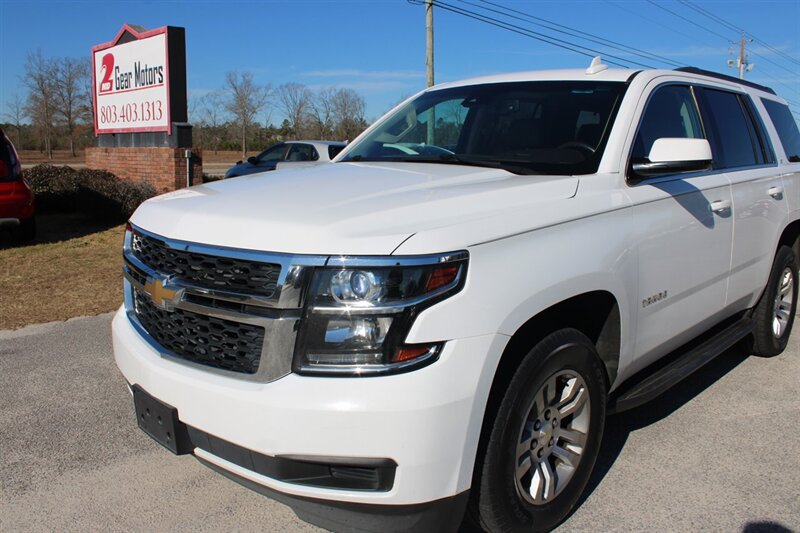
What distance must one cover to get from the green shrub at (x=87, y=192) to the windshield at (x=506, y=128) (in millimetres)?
8707

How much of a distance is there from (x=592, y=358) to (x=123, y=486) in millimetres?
2259

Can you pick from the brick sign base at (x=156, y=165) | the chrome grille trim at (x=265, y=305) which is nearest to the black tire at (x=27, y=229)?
the brick sign base at (x=156, y=165)

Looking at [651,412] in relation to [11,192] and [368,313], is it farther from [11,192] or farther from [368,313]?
[11,192]

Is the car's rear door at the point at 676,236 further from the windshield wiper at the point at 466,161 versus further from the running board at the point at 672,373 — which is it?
the windshield wiper at the point at 466,161

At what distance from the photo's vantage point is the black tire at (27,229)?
9703 millimetres

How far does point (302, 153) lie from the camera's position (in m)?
16.6

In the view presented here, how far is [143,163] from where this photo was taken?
1380 centimetres

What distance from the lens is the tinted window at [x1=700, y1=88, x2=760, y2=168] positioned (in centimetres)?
412

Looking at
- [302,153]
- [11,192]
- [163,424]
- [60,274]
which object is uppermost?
[302,153]

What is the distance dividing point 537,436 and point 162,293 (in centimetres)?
155

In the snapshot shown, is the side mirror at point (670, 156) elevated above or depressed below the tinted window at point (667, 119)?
below

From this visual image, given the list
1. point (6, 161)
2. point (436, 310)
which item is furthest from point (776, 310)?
point (6, 161)

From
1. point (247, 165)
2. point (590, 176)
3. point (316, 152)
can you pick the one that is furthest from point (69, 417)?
point (247, 165)

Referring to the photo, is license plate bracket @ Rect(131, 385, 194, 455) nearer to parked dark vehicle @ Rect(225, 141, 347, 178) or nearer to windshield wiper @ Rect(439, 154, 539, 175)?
windshield wiper @ Rect(439, 154, 539, 175)
